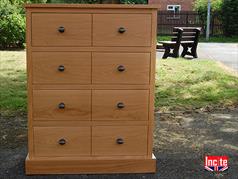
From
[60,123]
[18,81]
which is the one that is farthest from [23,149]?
[18,81]

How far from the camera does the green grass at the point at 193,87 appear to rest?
7324 millimetres

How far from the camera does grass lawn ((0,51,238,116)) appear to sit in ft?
23.4

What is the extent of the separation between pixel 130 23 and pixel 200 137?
6.73 feet

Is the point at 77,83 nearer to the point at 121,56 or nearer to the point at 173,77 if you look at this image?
the point at 121,56

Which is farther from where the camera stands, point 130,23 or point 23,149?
point 23,149

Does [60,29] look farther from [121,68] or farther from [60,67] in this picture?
[121,68]

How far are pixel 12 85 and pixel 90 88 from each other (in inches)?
192

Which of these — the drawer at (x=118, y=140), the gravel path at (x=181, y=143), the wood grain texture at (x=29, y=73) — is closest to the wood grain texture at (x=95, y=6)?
the wood grain texture at (x=29, y=73)

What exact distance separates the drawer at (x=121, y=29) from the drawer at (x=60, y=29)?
86mm

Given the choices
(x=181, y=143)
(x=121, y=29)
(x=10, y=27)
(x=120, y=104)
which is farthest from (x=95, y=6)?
(x=10, y=27)

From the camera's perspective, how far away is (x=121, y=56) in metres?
3.99

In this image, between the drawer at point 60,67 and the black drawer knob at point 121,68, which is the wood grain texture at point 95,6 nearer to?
the drawer at point 60,67

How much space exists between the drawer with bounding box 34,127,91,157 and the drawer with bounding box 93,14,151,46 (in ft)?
2.74

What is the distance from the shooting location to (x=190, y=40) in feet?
49.0
